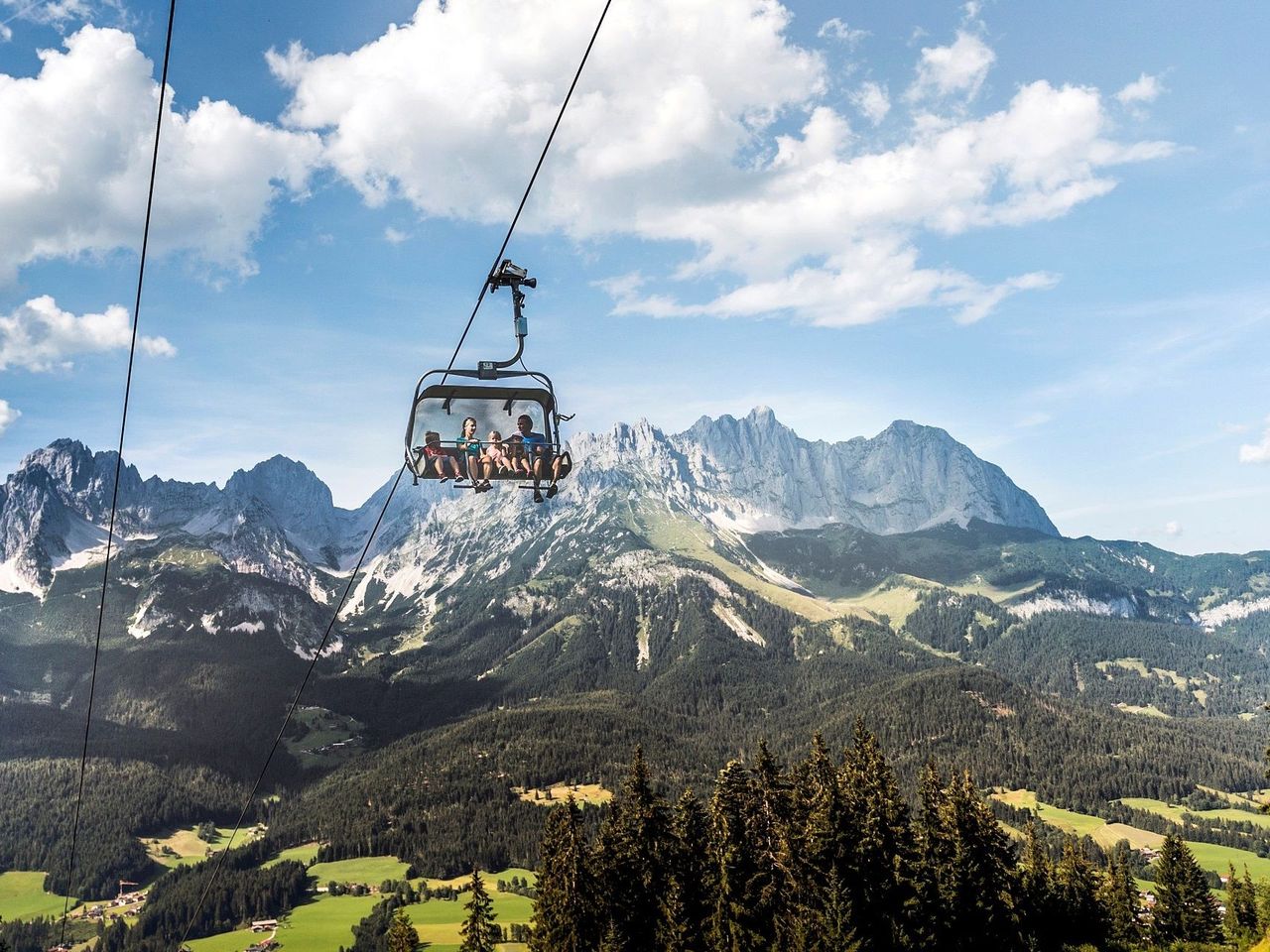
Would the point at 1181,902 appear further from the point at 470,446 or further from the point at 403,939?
the point at 470,446

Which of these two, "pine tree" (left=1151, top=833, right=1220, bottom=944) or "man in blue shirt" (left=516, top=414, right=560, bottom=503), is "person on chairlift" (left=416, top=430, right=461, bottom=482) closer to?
"man in blue shirt" (left=516, top=414, right=560, bottom=503)

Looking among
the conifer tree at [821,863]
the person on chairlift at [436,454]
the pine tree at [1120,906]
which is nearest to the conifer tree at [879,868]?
the conifer tree at [821,863]

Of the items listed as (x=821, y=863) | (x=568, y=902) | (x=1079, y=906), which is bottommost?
(x=1079, y=906)

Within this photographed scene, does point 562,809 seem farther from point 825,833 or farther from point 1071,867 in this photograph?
point 1071,867

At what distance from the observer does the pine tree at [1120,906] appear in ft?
238

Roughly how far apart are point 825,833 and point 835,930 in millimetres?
5012

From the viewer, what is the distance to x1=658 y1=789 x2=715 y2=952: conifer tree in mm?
47031

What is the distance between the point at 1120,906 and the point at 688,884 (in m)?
51.6

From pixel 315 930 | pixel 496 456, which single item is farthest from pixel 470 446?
pixel 315 930

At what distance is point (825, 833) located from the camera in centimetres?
4766

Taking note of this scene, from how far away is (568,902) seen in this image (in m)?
48.1

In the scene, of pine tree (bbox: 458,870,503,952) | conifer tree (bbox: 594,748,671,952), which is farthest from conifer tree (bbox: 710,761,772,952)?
pine tree (bbox: 458,870,503,952)

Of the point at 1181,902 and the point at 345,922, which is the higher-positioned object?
the point at 1181,902

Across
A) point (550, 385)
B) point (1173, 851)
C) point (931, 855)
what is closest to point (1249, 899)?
point (1173, 851)
